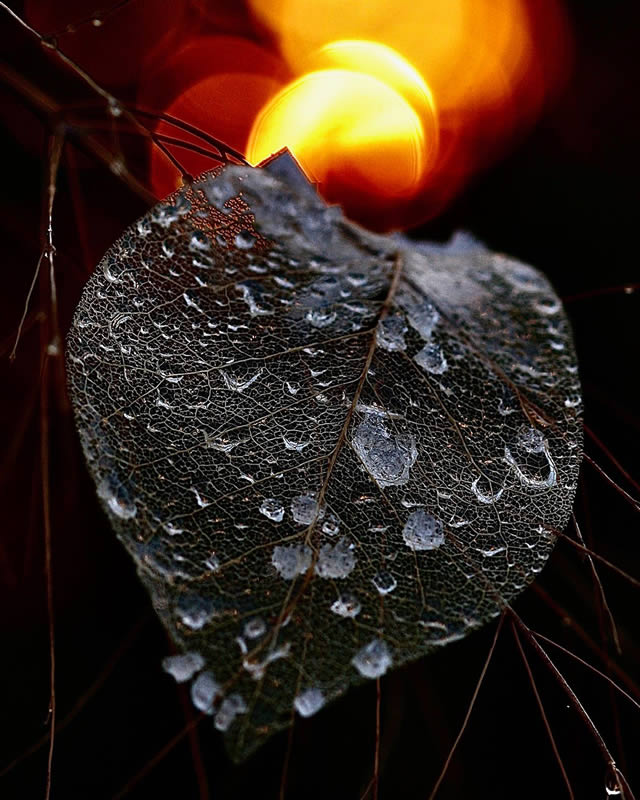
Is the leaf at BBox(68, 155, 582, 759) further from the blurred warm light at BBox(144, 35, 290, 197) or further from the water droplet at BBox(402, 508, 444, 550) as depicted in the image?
the blurred warm light at BBox(144, 35, 290, 197)

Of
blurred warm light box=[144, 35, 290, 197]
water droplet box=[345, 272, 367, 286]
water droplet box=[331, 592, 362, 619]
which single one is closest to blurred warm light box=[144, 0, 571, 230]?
blurred warm light box=[144, 35, 290, 197]

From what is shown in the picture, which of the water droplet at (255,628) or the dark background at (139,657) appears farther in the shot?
the dark background at (139,657)

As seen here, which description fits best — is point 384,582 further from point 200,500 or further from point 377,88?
point 377,88

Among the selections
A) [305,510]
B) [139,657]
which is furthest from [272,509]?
[139,657]

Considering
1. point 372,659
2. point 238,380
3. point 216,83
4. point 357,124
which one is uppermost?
point 216,83

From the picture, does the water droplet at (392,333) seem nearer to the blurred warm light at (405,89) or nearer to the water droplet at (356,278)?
the water droplet at (356,278)

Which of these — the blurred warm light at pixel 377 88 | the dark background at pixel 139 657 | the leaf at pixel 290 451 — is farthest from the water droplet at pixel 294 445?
the blurred warm light at pixel 377 88
